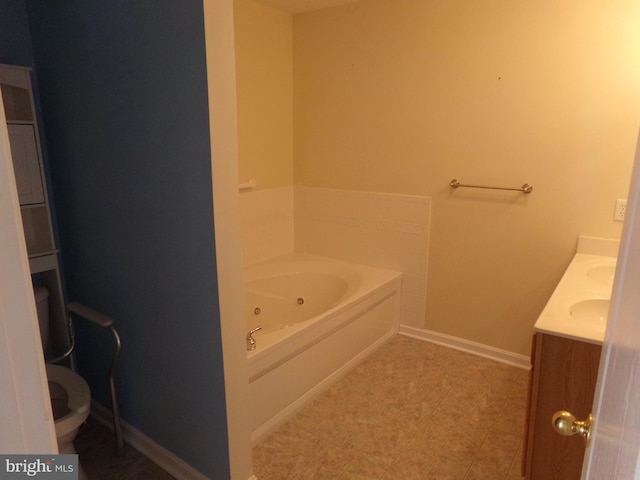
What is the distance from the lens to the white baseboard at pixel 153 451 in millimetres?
1795

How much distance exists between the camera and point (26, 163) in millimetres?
1939

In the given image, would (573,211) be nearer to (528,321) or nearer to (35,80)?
(528,321)

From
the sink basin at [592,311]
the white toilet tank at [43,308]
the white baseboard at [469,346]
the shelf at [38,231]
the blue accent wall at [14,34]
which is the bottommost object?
the white baseboard at [469,346]

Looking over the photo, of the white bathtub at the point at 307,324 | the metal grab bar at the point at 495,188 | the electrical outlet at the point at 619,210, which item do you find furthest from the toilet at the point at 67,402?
the electrical outlet at the point at 619,210

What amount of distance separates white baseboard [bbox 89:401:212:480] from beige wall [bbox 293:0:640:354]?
1.87m

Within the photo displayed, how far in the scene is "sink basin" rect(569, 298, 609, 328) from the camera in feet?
5.58

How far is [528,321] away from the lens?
106 inches

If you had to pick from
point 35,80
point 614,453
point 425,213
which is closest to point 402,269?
point 425,213

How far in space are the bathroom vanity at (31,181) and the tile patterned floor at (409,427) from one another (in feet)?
4.24

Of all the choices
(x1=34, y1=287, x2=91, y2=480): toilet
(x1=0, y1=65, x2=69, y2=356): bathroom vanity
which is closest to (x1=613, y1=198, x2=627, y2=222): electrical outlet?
(x1=34, y1=287, x2=91, y2=480): toilet

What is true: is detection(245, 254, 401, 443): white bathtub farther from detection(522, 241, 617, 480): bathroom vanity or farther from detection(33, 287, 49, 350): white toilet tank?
detection(522, 241, 617, 480): bathroom vanity

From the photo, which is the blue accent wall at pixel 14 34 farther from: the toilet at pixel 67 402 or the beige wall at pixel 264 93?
the beige wall at pixel 264 93

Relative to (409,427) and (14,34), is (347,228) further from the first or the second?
(14,34)

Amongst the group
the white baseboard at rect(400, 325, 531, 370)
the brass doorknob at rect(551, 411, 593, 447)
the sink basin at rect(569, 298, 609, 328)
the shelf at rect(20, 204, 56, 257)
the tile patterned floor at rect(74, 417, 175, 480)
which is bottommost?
the tile patterned floor at rect(74, 417, 175, 480)
